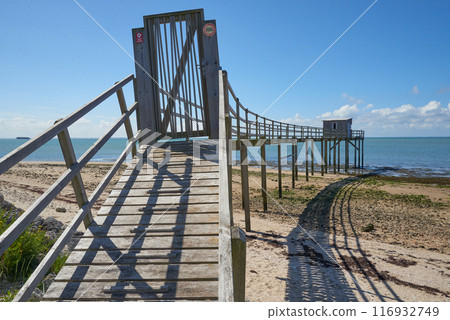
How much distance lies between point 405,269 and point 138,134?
235 inches

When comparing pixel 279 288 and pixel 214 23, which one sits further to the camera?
pixel 214 23

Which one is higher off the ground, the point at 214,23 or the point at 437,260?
the point at 214,23

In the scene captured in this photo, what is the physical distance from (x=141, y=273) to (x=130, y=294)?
23cm

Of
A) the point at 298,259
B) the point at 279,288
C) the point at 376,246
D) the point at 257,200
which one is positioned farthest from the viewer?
the point at 257,200

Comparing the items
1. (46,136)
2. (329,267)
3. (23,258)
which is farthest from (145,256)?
(329,267)

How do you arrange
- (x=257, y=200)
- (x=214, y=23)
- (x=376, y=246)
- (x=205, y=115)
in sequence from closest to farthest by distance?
(x=214, y=23) < (x=205, y=115) < (x=376, y=246) < (x=257, y=200)

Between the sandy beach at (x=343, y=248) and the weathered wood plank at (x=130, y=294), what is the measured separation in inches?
96.9

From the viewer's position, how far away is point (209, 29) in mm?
5469

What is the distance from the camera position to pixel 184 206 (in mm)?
3736

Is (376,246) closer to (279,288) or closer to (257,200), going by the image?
(279,288)

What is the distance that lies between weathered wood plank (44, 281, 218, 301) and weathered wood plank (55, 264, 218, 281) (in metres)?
0.05

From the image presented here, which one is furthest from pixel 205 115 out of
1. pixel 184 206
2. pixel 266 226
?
pixel 266 226

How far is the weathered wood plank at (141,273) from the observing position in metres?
2.74

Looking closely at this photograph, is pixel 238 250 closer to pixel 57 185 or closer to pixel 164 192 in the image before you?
pixel 57 185
